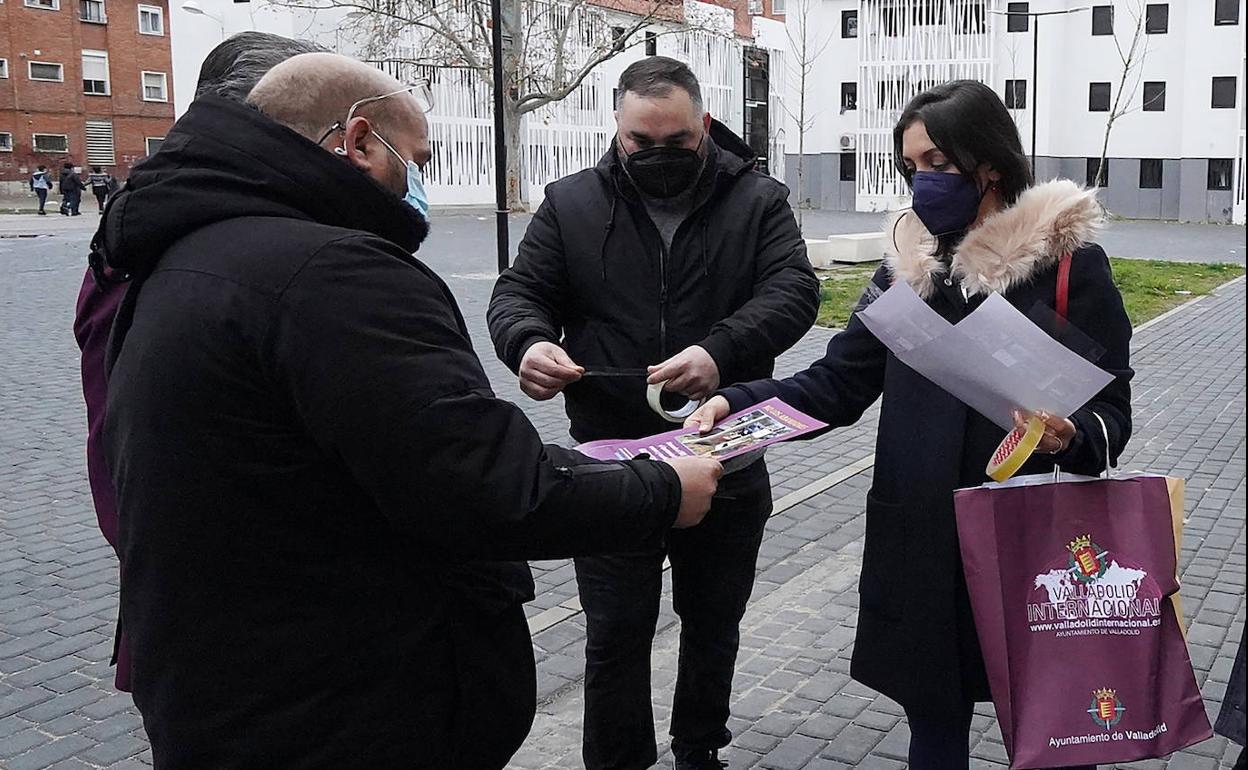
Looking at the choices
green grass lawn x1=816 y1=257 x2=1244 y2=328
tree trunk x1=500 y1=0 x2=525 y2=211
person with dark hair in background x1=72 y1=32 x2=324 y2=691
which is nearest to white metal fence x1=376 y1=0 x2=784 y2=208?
tree trunk x1=500 y1=0 x2=525 y2=211

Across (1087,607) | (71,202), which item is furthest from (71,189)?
(1087,607)

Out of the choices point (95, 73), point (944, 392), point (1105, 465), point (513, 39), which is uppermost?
point (95, 73)

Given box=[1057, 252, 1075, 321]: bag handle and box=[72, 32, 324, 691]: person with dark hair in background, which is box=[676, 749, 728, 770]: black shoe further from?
box=[1057, 252, 1075, 321]: bag handle

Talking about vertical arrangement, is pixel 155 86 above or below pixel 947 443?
above

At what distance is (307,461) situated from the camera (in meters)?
1.98

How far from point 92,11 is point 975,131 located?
2393 inches

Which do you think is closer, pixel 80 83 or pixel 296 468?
pixel 296 468

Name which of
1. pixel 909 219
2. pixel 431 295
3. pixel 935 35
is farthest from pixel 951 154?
pixel 935 35

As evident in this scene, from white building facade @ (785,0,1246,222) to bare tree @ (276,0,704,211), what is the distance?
10.4m

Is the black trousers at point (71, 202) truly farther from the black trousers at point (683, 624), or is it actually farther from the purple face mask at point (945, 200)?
the purple face mask at point (945, 200)

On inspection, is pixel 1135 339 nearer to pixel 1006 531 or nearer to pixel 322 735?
pixel 1006 531

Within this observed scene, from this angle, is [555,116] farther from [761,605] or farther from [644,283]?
[644,283]

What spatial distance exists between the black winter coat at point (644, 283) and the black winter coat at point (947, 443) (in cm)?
56

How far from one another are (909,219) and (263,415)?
180cm
